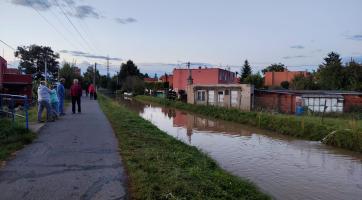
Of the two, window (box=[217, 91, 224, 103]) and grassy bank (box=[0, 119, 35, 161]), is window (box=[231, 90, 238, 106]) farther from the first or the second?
grassy bank (box=[0, 119, 35, 161])

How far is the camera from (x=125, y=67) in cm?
11100

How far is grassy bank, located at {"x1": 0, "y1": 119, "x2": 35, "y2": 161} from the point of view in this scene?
9.04 metres

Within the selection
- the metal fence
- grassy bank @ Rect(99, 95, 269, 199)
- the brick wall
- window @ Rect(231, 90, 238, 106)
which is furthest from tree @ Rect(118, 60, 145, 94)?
grassy bank @ Rect(99, 95, 269, 199)

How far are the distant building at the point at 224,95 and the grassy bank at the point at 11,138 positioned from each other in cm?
2970

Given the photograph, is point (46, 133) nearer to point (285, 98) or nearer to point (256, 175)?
point (256, 175)

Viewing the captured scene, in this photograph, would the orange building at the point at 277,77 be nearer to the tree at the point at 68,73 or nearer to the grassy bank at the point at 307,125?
the tree at the point at 68,73

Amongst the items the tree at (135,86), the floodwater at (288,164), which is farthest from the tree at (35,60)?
the floodwater at (288,164)

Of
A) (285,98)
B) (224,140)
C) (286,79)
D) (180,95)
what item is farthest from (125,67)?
(224,140)

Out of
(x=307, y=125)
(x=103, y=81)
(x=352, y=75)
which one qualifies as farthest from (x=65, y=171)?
(x=103, y=81)

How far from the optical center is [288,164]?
45.9 feet

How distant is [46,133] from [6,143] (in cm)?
244

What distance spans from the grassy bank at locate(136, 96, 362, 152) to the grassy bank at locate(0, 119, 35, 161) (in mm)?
13808

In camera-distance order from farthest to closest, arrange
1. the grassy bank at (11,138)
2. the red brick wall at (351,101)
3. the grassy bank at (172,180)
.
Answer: the red brick wall at (351,101)
the grassy bank at (11,138)
the grassy bank at (172,180)

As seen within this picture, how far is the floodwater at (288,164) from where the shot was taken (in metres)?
10.3
